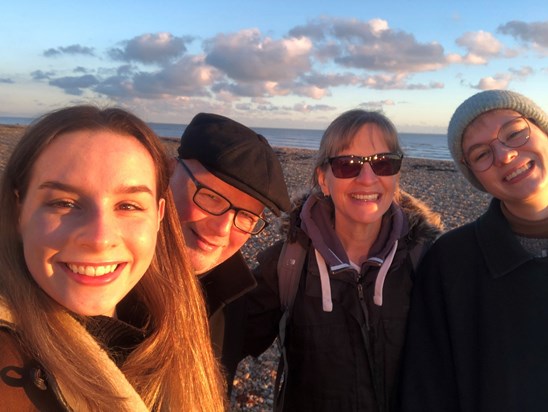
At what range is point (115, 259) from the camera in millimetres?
2090

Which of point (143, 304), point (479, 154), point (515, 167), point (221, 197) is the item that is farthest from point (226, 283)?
point (515, 167)

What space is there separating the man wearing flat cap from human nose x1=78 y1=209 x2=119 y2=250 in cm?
119

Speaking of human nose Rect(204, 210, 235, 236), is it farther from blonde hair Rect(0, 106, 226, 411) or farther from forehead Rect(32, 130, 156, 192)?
forehead Rect(32, 130, 156, 192)

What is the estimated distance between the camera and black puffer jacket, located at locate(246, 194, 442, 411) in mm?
3434

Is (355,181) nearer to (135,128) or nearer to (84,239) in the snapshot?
(135,128)

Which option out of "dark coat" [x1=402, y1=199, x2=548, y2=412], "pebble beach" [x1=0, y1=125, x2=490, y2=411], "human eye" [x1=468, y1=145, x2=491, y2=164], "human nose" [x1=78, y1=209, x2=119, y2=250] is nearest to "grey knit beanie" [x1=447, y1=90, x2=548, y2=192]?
"human eye" [x1=468, y1=145, x2=491, y2=164]

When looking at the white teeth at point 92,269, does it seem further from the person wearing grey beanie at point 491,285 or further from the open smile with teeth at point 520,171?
the open smile with teeth at point 520,171

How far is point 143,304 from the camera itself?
105 inches

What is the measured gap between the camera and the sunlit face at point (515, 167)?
3178 millimetres

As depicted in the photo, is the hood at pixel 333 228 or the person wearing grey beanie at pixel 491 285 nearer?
the person wearing grey beanie at pixel 491 285

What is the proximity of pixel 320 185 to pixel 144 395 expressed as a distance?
7.67 feet

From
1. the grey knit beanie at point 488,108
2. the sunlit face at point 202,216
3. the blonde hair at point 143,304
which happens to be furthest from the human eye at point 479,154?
the blonde hair at point 143,304

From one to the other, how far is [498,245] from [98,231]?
266 centimetres

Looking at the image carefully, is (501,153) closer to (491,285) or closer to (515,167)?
(515,167)
